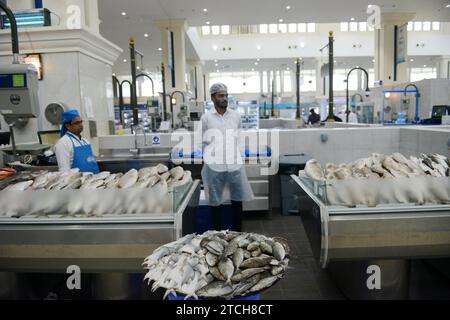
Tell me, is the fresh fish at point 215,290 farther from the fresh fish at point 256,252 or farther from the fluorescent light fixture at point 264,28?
the fluorescent light fixture at point 264,28

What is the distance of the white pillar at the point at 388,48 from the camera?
14312 mm

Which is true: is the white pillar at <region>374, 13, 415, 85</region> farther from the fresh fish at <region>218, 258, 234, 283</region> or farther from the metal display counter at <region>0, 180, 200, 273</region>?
the fresh fish at <region>218, 258, 234, 283</region>

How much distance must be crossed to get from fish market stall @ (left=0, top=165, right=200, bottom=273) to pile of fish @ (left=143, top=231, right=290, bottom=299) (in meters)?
0.41

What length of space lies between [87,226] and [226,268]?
105cm

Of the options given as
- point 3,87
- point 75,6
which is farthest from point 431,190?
point 75,6

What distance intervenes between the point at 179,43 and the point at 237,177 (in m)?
11.0

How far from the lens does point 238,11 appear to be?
1330 centimetres

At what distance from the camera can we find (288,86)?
106 feet

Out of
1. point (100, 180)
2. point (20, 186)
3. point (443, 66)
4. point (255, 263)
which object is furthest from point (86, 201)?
point (443, 66)

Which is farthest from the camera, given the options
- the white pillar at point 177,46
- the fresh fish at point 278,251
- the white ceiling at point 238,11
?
the white pillar at point 177,46

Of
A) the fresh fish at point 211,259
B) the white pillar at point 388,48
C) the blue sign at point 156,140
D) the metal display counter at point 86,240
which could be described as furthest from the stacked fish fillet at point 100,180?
the white pillar at point 388,48

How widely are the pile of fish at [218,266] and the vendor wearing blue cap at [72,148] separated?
79.6 inches

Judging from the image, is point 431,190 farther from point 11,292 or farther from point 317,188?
point 11,292

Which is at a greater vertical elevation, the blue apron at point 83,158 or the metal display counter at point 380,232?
the blue apron at point 83,158
